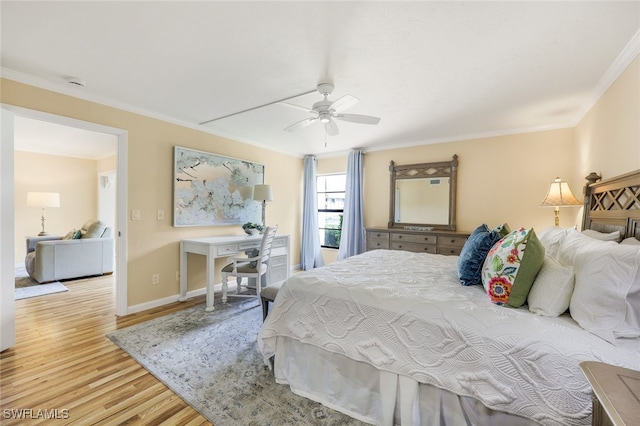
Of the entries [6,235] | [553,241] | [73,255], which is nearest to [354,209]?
[553,241]

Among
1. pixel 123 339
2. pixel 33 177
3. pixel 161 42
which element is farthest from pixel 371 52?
pixel 33 177

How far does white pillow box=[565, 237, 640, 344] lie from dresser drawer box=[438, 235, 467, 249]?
2.61 metres

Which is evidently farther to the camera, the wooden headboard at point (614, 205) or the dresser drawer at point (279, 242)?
the dresser drawer at point (279, 242)

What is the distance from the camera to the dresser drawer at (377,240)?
444 centimetres

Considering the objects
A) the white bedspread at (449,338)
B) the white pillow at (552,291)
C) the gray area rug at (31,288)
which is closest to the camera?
the white bedspread at (449,338)

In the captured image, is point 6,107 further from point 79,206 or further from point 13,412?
point 79,206

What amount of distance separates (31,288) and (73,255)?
0.67 meters

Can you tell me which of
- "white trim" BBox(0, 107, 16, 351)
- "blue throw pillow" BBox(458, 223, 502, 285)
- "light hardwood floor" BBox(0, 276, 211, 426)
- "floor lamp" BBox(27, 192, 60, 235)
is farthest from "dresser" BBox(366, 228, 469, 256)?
"floor lamp" BBox(27, 192, 60, 235)

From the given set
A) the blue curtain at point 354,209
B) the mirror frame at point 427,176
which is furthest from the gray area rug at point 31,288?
the mirror frame at point 427,176

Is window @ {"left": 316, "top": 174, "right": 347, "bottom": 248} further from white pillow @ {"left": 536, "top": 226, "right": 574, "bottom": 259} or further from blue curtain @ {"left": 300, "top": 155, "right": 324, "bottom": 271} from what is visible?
white pillow @ {"left": 536, "top": 226, "right": 574, "bottom": 259}

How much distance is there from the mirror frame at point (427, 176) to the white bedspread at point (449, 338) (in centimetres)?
240

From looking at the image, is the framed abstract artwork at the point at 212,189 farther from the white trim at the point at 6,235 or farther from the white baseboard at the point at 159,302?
the white trim at the point at 6,235

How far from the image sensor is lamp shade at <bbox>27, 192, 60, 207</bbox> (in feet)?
17.5

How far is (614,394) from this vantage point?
78cm
